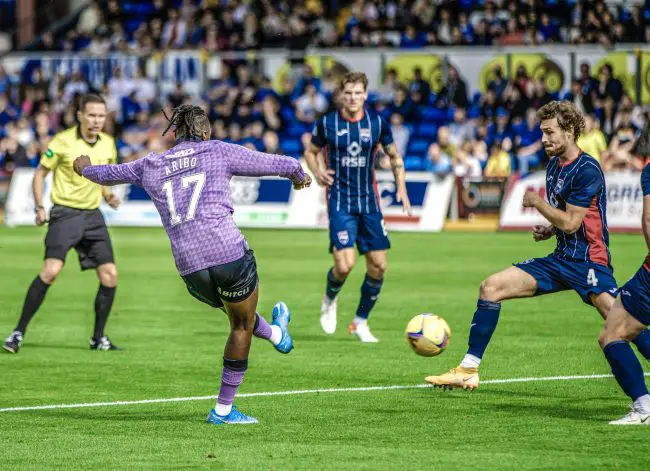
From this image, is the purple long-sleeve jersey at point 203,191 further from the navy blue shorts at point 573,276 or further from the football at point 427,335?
the navy blue shorts at point 573,276

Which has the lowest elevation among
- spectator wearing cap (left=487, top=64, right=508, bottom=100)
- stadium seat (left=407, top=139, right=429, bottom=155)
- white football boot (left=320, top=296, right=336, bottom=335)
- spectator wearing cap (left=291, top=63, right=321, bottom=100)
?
stadium seat (left=407, top=139, right=429, bottom=155)

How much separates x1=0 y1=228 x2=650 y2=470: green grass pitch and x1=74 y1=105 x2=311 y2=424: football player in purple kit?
2.04 feet

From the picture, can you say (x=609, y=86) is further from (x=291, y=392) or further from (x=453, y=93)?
(x=291, y=392)

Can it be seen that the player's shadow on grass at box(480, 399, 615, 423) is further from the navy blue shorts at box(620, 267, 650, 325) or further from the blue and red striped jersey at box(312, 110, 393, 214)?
the blue and red striped jersey at box(312, 110, 393, 214)

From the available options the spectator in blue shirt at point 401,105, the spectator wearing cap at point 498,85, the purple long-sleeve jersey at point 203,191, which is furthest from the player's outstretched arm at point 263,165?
the spectator in blue shirt at point 401,105

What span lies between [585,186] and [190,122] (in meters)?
2.73

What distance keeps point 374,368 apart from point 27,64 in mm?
27799

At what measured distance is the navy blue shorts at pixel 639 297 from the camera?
26.4 ft

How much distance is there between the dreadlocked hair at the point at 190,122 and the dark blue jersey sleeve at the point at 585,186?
2.54 m

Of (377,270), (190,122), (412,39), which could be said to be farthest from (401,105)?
(190,122)

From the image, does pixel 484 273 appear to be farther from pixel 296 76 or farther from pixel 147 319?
pixel 296 76

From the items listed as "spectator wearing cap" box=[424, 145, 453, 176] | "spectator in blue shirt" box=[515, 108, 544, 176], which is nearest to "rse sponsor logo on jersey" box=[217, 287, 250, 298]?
"spectator wearing cap" box=[424, 145, 453, 176]

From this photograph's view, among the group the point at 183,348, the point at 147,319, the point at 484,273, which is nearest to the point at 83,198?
the point at 183,348

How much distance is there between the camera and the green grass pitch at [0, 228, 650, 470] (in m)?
7.57
